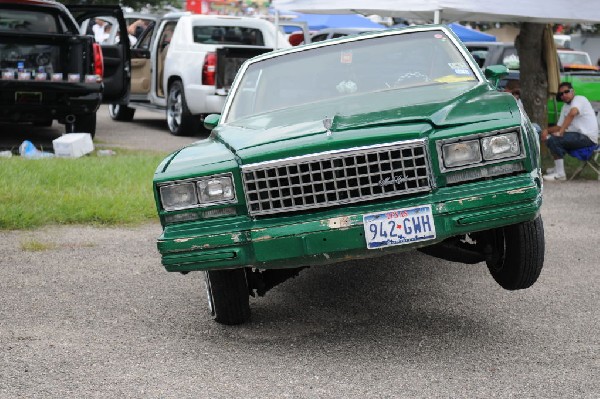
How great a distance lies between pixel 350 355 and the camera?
5137mm

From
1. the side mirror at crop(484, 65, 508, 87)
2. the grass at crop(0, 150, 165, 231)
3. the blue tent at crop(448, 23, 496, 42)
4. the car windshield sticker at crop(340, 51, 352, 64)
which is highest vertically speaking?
the car windshield sticker at crop(340, 51, 352, 64)

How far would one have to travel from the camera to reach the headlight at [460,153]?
5.08m

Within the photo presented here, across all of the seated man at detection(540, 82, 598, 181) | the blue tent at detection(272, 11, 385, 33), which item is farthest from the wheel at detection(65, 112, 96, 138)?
the blue tent at detection(272, 11, 385, 33)

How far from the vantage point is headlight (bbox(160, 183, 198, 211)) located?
206 inches

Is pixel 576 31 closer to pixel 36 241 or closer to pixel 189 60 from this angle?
pixel 189 60

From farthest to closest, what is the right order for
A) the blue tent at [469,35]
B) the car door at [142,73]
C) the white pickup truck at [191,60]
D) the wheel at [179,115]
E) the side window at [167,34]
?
the blue tent at [469,35] < the car door at [142,73] < the side window at [167,34] < the wheel at [179,115] < the white pickup truck at [191,60]

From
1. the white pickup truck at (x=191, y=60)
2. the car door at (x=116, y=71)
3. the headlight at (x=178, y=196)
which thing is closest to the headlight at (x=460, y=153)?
the headlight at (x=178, y=196)

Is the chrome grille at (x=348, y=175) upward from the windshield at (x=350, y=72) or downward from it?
downward

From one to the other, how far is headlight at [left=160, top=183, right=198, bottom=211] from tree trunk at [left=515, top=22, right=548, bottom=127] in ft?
31.4

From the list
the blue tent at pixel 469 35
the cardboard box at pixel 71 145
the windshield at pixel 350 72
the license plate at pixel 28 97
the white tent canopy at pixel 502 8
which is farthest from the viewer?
the blue tent at pixel 469 35

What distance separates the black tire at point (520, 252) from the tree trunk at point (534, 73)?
8.51 meters

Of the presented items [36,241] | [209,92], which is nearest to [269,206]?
[36,241]

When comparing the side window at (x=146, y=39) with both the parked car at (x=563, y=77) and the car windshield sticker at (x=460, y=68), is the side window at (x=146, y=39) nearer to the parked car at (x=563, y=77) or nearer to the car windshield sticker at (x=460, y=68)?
the parked car at (x=563, y=77)

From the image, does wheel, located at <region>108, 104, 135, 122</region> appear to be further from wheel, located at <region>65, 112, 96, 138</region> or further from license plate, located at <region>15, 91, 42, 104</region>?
license plate, located at <region>15, 91, 42, 104</region>
